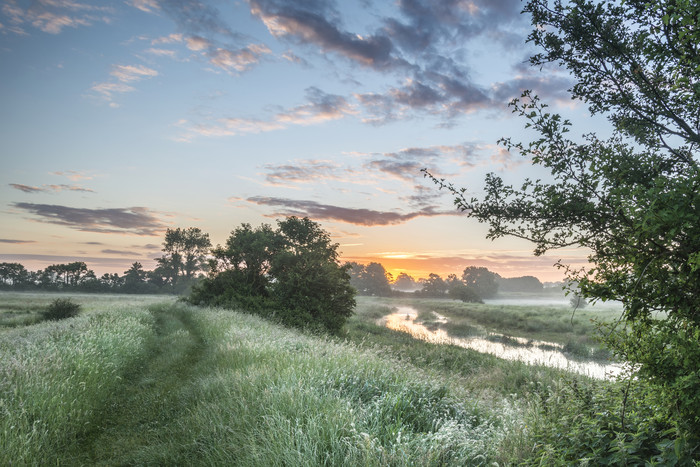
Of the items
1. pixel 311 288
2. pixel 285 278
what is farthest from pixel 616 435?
pixel 285 278

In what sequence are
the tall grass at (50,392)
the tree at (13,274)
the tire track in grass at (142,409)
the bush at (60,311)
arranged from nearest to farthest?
the tall grass at (50,392)
the tire track in grass at (142,409)
the bush at (60,311)
the tree at (13,274)

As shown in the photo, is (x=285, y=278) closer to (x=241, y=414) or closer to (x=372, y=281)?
(x=241, y=414)

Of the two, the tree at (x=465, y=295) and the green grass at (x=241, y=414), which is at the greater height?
the green grass at (x=241, y=414)

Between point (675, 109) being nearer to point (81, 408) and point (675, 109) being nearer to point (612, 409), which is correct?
point (612, 409)

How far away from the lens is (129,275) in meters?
85.6

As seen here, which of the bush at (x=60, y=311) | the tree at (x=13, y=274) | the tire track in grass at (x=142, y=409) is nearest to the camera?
the tire track in grass at (x=142, y=409)

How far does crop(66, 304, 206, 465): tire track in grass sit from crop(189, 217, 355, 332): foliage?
1333 cm

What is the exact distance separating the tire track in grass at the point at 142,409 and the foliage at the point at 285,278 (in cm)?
1333

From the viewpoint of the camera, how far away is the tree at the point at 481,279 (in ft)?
425

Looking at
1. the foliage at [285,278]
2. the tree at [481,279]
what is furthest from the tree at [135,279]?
the tree at [481,279]

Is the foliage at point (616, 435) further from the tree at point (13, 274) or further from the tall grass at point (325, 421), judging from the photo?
the tree at point (13, 274)

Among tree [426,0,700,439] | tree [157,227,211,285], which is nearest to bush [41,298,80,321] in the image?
tree [426,0,700,439]

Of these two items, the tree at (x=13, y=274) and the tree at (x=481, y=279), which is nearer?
the tree at (x=13, y=274)

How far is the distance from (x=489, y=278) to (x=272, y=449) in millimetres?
140872
